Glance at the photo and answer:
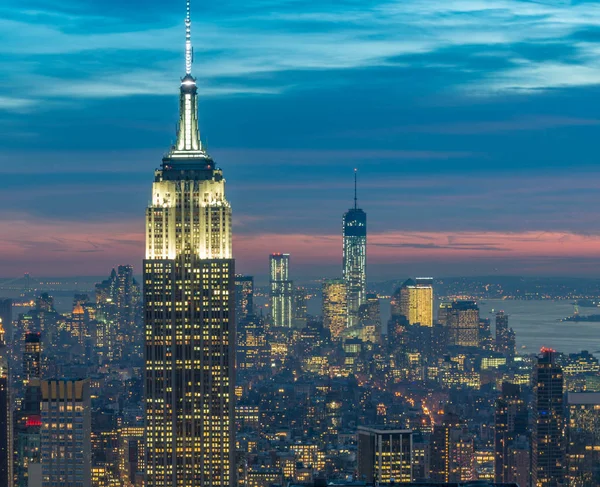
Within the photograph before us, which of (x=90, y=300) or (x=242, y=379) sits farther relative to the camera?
(x=90, y=300)

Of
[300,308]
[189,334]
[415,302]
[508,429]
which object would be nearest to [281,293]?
[300,308]

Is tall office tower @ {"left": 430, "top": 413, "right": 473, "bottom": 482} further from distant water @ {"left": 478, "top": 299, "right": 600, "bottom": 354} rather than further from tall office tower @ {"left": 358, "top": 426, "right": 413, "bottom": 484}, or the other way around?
distant water @ {"left": 478, "top": 299, "right": 600, "bottom": 354}

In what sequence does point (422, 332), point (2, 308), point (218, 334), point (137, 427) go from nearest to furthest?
point (218, 334), point (137, 427), point (2, 308), point (422, 332)

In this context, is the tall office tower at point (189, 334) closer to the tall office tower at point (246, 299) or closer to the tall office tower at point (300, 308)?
the tall office tower at point (246, 299)

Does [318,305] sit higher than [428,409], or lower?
higher

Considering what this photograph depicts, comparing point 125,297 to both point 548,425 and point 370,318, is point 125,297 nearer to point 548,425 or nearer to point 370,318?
point 370,318

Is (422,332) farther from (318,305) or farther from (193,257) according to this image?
(193,257)

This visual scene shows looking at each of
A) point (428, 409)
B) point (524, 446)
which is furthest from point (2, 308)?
point (524, 446)

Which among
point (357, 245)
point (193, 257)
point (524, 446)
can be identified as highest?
point (357, 245)

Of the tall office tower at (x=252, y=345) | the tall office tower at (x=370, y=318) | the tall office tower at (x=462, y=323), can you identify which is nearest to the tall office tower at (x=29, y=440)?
the tall office tower at (x=252, y=345)
